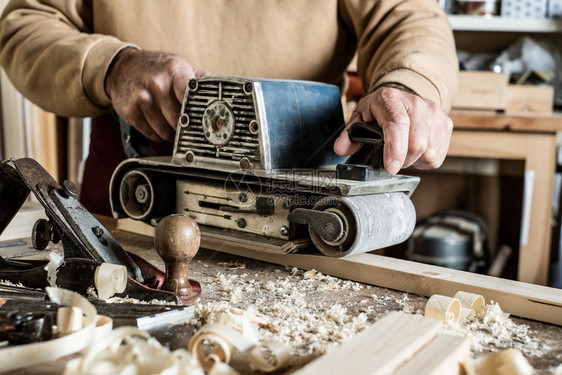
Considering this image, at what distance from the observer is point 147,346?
0.67 meters

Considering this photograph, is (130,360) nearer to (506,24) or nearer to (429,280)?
(429,280)

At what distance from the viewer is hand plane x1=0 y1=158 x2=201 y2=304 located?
94 centimetres

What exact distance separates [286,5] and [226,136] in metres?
0.62

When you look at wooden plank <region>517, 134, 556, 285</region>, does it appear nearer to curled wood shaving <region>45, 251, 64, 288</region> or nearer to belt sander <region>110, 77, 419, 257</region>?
belt sander <region>110, 77, 419, 257</region>

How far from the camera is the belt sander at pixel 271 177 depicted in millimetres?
1038

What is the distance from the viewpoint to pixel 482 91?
2.60 meters

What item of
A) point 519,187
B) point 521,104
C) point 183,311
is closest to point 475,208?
point 519,187

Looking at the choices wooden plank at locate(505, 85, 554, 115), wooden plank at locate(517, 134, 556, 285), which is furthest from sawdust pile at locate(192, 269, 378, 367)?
wooden plank at locate(505, 85, 554, 115)

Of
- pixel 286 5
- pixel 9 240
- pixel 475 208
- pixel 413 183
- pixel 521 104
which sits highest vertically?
pixel 286 5

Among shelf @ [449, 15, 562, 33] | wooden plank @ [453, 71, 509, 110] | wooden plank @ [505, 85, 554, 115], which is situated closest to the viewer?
wooden plank @ [453, 71, 509, 110]

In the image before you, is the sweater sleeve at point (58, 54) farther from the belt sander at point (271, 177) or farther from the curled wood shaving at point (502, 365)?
the curled wood shaving at point (502, 365)

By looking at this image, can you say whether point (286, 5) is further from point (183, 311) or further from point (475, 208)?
point (475, 208)

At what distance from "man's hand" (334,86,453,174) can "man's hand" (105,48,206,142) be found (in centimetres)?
39

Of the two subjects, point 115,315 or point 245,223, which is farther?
point 245,223
